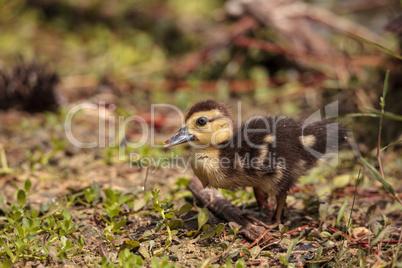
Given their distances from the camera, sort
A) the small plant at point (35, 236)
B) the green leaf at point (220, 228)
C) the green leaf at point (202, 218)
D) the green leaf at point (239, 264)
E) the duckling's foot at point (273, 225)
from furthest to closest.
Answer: the duckling's foot at point (273, 225) < the green leaf at point (202, 218) < the green leaf at point (220, 228) < the small plant at point (35, 236) < the green leaf at point (239, 264)

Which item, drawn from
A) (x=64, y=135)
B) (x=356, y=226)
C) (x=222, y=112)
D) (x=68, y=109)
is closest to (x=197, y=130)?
(x=222, y=112)

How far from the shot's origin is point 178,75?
577cm

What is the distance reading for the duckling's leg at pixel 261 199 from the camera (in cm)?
311

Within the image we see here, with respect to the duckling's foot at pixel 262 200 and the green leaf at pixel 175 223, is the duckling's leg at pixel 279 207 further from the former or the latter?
the green leaf at pixel 175 223

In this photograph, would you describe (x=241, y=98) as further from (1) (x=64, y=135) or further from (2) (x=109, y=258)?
(2) (x=109, y=258)

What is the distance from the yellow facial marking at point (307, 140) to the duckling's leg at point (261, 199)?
415 mm

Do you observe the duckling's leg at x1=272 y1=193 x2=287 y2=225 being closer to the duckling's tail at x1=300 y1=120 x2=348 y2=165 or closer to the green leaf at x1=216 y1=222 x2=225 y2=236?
the duckling's tail at x1=300 y1=120 x2=348 y2=165

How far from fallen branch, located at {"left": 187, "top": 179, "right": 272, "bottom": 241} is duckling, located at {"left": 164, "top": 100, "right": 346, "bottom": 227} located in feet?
0.57

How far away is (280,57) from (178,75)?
126 centimetres

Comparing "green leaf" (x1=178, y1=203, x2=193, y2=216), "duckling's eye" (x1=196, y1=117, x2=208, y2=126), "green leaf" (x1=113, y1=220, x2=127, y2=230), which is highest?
"duckling's eye" (x1=196, y1=117, x2=208, y2=126)

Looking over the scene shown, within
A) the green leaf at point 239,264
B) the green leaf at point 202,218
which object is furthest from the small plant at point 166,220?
the green leaf at point 239,264

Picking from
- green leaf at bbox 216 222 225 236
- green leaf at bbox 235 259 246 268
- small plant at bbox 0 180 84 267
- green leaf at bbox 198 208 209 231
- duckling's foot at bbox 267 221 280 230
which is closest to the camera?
green leaf at bbox 235 259 246 268

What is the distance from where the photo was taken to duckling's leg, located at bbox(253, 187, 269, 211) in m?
3.11

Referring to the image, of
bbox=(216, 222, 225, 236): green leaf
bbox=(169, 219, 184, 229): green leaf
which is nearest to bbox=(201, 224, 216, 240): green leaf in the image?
bbox=(216, 222, 225, 236): green leaf
